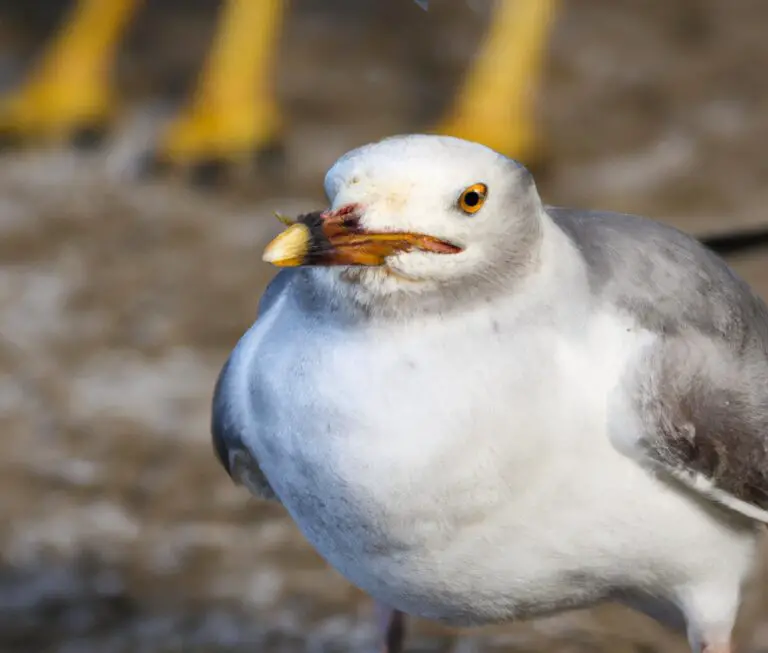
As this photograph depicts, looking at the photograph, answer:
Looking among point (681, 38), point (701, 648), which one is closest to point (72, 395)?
point (701, 648)

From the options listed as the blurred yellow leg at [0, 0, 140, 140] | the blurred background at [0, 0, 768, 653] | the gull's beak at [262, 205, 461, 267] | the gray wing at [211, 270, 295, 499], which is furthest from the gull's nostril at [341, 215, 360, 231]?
the blurred yellow leg at [0, 0, 140, 140]

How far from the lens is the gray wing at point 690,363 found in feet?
3.34

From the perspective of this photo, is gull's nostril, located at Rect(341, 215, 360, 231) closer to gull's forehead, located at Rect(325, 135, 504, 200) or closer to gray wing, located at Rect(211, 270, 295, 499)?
gull's forehead, located at Rect(325, 135, 504, 200)

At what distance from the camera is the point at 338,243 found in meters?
0.91

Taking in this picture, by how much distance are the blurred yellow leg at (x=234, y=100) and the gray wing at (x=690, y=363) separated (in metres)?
1.70

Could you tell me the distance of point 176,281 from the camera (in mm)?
2406

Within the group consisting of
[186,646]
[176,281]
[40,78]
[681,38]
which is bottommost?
[186,646]

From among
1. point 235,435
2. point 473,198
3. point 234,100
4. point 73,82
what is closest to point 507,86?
point 234,100

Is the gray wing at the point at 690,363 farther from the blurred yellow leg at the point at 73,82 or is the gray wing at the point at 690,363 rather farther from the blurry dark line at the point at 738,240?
the blurred yellow leg at the point at 73,82

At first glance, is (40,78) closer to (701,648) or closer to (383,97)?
(383,97)

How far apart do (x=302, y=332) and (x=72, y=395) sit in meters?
1.21

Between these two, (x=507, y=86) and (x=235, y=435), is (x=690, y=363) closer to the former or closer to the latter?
(x=235, y=435)

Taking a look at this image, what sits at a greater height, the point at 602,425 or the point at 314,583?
the point at 602,425

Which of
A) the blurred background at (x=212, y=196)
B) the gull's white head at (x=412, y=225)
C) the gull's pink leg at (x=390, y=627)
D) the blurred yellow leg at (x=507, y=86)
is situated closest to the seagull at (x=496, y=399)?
the gull's white head at (x=412, y=225)
